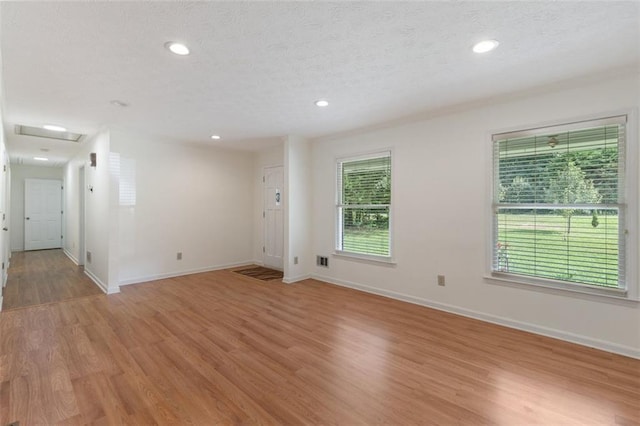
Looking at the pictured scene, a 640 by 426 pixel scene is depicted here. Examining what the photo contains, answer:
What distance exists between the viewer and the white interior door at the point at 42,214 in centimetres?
800

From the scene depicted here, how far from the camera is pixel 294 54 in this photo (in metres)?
2.22

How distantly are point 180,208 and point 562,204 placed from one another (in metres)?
5.50

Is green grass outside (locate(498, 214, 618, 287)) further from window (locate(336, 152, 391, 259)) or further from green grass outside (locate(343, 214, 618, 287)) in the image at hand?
window (locate(336, 152, 391, 259))

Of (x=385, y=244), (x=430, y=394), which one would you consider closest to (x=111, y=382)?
(x=430, y=394)

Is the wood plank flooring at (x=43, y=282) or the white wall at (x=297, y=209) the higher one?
the white wall at (x=297, y=209)

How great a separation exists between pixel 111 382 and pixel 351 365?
69.7 inches

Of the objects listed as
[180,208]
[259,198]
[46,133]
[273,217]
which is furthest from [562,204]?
[46,133]

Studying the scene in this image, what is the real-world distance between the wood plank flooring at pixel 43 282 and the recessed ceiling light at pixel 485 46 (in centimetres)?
542

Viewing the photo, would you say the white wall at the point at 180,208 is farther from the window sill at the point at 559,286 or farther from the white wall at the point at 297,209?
the window sill at the point at 559,286

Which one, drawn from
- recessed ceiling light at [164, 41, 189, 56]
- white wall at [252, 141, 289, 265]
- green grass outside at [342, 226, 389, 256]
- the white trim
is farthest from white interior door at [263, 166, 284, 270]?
the white trim

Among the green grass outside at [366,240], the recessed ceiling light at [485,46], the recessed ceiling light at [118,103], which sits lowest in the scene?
the green grass outside at [366,240]

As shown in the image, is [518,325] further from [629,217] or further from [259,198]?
[259,198]

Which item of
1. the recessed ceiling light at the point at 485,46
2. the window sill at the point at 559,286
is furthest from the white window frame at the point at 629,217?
the recessed ceiling light at the point at 485,46

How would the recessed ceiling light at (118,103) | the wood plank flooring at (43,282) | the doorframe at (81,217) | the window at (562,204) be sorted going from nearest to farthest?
the window at (562,204)
the recessed ceiling light at (118,103)
the wood plank flooring at (43,282)
the doorframe at (81,217)
